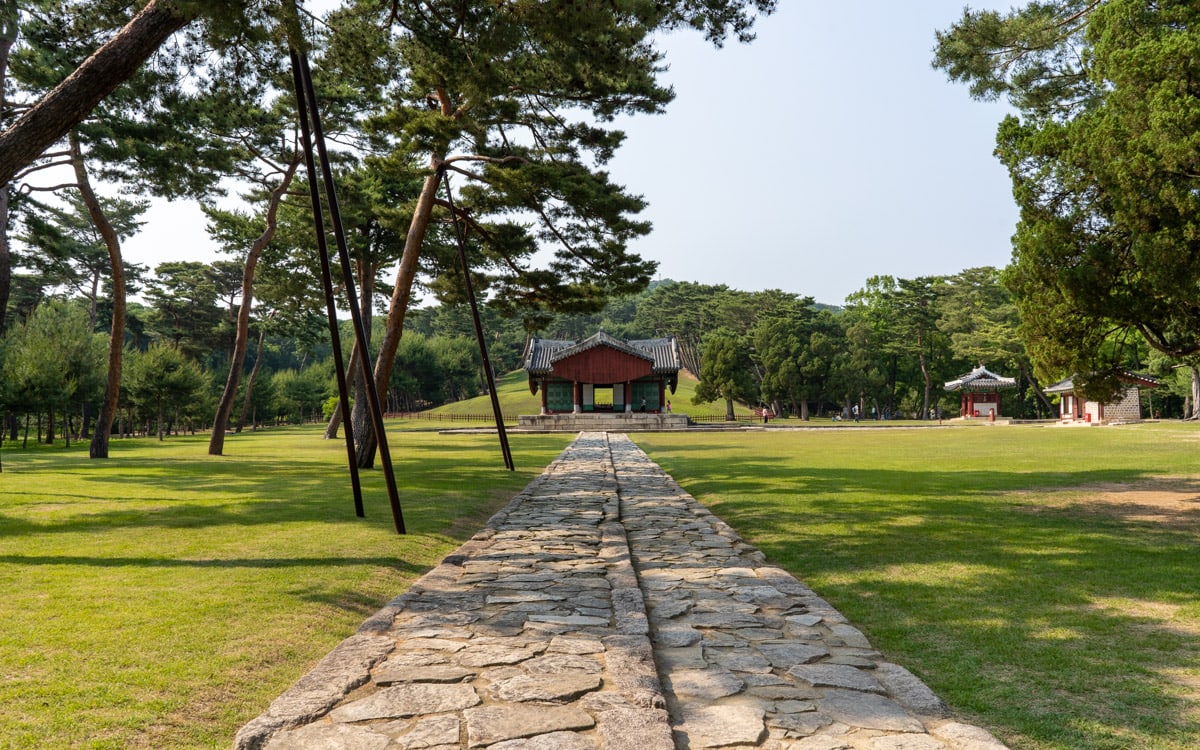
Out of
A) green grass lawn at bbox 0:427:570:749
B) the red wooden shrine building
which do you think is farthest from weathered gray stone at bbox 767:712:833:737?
the red wooden shrine building

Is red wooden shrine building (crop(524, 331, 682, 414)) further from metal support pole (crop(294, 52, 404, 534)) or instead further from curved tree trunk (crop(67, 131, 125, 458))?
metal support pole (crop(294, 52, 404, 534))

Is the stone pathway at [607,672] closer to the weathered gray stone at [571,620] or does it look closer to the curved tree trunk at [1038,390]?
the weathered gray stone at [571,620]

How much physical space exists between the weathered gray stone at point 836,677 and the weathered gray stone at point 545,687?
1109 mm

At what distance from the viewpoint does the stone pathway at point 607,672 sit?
3.00m

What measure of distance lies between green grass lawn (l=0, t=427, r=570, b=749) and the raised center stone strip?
6.84ft

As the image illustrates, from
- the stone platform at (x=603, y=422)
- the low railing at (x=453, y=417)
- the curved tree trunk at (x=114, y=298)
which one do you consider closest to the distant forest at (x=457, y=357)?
the low railing at (x=453, y=417)

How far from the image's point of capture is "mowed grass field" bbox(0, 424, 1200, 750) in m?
3.32

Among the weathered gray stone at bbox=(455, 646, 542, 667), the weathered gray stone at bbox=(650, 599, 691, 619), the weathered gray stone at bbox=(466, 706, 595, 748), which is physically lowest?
the weathered gray stone at bbox=(650, 599, 691, 619)

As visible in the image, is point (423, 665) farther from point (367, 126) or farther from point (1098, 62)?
point (367, 126)

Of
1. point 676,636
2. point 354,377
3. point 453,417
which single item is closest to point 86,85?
point 676,636

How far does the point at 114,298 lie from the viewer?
762 inches

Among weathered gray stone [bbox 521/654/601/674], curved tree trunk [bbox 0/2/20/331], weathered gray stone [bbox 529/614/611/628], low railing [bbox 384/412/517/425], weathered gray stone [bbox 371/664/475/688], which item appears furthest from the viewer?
low railing [bbox 384/412/517/425]

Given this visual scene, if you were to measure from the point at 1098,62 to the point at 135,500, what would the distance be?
15.0m

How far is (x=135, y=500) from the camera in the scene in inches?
409
